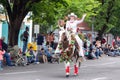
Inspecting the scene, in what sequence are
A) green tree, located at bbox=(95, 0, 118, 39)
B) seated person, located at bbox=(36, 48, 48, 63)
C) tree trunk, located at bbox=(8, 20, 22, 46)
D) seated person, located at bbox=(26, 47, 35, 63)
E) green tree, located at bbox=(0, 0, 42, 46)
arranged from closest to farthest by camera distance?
1. seated person, located at bbox=(26, 47, 35, 63)
2. seated person, located at bbox=(36, 48, 48, 63)
3. green tree, located at bbox=(0, 0, 42, 46)
4. tree trunk, located at bbox=(8, 20, 22, 46)
5. green tree, located at bbox=(95, 0, 118, 39)

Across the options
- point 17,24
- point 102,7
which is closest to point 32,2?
point 17,24

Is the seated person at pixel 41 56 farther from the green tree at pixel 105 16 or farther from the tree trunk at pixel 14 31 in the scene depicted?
the green tree at pixel 105 16

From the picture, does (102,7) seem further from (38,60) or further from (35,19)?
(38,60)

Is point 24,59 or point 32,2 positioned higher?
point 32,2

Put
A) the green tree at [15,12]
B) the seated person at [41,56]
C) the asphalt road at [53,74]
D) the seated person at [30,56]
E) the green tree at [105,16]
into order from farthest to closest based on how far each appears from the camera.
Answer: the green tree at [105,16] → the green tree at [15,12] → the seated person at [41,56] → the seated person at [30,56] → the asphalt road at [53,74]

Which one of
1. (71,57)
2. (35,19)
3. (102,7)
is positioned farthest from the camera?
(102,7)

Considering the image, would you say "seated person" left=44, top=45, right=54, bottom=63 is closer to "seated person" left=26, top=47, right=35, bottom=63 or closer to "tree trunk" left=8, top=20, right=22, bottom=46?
"seated person" left=26, top=47, right=35, bottom=63

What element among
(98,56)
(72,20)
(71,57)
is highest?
(72,20)

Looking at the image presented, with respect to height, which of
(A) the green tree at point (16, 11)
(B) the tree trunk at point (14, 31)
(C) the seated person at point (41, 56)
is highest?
(A) the green tree at point (16, 11)

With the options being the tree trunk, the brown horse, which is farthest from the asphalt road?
the tree trunk

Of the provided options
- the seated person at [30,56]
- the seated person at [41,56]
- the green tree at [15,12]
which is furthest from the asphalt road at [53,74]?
the green tree at [15,12]

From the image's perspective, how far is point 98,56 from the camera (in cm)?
3694

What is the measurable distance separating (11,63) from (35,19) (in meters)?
10.1

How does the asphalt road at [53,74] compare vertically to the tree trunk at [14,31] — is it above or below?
below
